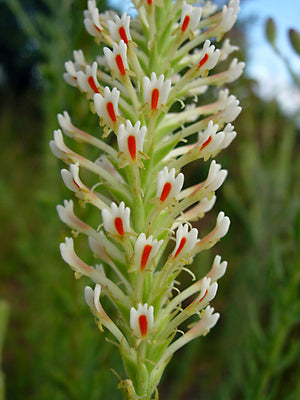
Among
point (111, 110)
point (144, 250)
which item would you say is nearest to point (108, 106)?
point (111, 110)

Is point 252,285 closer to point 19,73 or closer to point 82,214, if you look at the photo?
point 82,214

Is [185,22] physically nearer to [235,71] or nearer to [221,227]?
[235,71]

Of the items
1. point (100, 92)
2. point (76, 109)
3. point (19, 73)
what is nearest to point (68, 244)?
point (100, 92)

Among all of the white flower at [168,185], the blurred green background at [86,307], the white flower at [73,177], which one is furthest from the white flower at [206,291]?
the blurred green background at [86,307]

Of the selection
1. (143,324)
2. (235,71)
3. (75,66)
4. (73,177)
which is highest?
(75,66)

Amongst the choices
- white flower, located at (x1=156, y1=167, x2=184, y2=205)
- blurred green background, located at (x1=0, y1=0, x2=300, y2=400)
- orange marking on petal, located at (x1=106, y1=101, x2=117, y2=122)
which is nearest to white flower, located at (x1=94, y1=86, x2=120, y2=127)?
orange marking on petal, located at (x1=106, y1=101, x2=117, y2=122)

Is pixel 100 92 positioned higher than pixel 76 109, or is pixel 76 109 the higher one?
pixel 76 109
